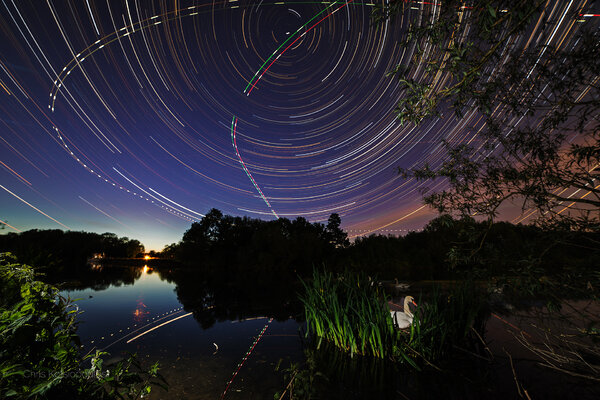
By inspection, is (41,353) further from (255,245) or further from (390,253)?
(255,245)

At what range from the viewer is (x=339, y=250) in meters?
45.0

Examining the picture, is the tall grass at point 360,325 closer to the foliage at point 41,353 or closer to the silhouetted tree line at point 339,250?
the silhouetted tree line at point 339,250

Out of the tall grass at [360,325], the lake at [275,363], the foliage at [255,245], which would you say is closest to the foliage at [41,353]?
the lake at [275,363]

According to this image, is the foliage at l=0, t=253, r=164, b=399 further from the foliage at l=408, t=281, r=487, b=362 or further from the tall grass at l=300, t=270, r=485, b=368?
the foliage at l=408, t=281, r=487, b=362

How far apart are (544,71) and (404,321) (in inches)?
260

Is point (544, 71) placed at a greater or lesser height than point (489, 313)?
greater

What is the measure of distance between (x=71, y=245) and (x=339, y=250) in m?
97.2

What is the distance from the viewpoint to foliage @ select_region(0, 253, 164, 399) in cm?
194

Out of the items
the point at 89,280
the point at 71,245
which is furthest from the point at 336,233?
the point at 71,245

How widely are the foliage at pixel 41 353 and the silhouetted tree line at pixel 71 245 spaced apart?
395 cm

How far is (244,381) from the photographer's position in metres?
5.87

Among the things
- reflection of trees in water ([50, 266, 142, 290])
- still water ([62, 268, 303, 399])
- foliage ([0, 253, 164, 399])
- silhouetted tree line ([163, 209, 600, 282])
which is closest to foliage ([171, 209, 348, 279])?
silhouetted tree line ([163, 209, 600, 282])

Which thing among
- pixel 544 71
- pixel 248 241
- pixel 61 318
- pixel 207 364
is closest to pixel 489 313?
pixel 544 71

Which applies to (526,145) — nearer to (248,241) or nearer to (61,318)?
(61,318)
